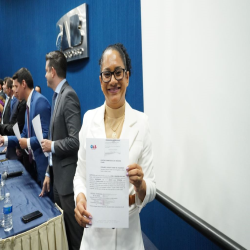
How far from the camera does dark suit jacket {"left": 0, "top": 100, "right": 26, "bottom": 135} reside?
250 centimetres

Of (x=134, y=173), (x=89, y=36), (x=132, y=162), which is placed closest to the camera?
(x=134, y=173)

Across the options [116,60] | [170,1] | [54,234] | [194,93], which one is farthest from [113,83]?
[54,234]

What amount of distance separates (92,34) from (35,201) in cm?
212

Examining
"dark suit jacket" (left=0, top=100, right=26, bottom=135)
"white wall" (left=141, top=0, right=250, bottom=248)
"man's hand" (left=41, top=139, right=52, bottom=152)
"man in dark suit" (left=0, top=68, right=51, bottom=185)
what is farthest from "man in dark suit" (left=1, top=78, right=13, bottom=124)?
"white wall" (left=141, top=0, right=250, bottom=248)

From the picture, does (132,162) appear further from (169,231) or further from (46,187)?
(46,187)

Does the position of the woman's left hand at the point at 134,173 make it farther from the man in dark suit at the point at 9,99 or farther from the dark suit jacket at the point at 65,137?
the man in dark suit at the point at 9,99

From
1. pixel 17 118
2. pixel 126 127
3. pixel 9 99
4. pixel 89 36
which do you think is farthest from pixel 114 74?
pixel 9 99

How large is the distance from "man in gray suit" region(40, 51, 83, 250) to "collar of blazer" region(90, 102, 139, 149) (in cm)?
74

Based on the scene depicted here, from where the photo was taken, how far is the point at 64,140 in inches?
59.7

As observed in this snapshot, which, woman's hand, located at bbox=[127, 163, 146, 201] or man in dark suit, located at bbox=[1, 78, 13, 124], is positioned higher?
man in dark suit, located at bbox=[1, 78, 13, 124]

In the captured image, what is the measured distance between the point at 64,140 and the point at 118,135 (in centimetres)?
82

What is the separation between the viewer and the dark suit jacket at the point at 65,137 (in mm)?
1529

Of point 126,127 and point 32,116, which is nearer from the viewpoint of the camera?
point 126,127

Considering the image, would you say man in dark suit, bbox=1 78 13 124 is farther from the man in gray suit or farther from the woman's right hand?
the woman's right hand
